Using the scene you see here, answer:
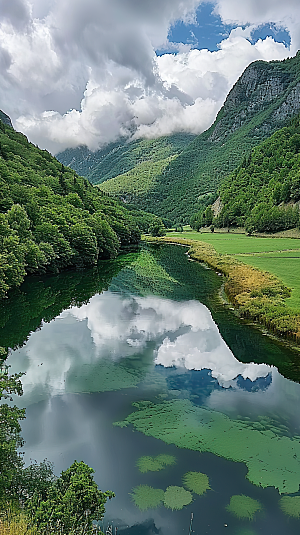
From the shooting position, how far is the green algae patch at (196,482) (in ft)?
38.2

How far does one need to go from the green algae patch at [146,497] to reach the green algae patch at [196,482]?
924 mm

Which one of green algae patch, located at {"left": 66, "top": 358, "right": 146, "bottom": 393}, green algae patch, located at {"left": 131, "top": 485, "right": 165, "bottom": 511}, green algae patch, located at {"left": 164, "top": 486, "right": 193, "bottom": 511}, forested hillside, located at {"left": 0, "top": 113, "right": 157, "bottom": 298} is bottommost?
green algae patch, located at {"left": 164, "top": 486, "right": 193, "bottom": 511}

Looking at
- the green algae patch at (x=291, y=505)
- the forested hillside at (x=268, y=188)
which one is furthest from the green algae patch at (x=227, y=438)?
the forested hillside at (x=268, y=188)

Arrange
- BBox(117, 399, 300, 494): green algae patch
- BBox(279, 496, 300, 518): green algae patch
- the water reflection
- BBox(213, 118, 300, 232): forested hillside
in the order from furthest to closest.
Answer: BBox(213, 118, 300, 232): forested hillside < the water reflection < BBox(117, 399, 300, 494): green algae patch < BBox(279, 496, 300, 518): green algae patch

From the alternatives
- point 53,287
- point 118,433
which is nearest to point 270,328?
point 118,433

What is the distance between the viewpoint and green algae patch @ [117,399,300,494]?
1282cm

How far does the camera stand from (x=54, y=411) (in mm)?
16672

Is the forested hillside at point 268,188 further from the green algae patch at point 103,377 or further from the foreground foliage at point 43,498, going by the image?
the foreground foliage at point 43,498

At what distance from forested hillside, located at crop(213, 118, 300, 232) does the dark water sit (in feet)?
315

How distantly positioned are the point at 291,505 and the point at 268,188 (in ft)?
523

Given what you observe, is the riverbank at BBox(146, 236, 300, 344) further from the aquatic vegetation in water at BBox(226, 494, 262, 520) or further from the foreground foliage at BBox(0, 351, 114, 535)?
the foreground foliage at BBox(0, 351, 114, 535)

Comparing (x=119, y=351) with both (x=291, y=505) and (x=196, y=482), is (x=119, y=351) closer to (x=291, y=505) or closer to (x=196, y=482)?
(x=196, y=482)

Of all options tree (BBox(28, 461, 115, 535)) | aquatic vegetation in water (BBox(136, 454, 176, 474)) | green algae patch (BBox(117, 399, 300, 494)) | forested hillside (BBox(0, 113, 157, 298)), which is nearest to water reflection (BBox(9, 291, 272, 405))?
green algae patch (BBox(117, 399, 300, 494))

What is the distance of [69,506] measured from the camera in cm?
884
